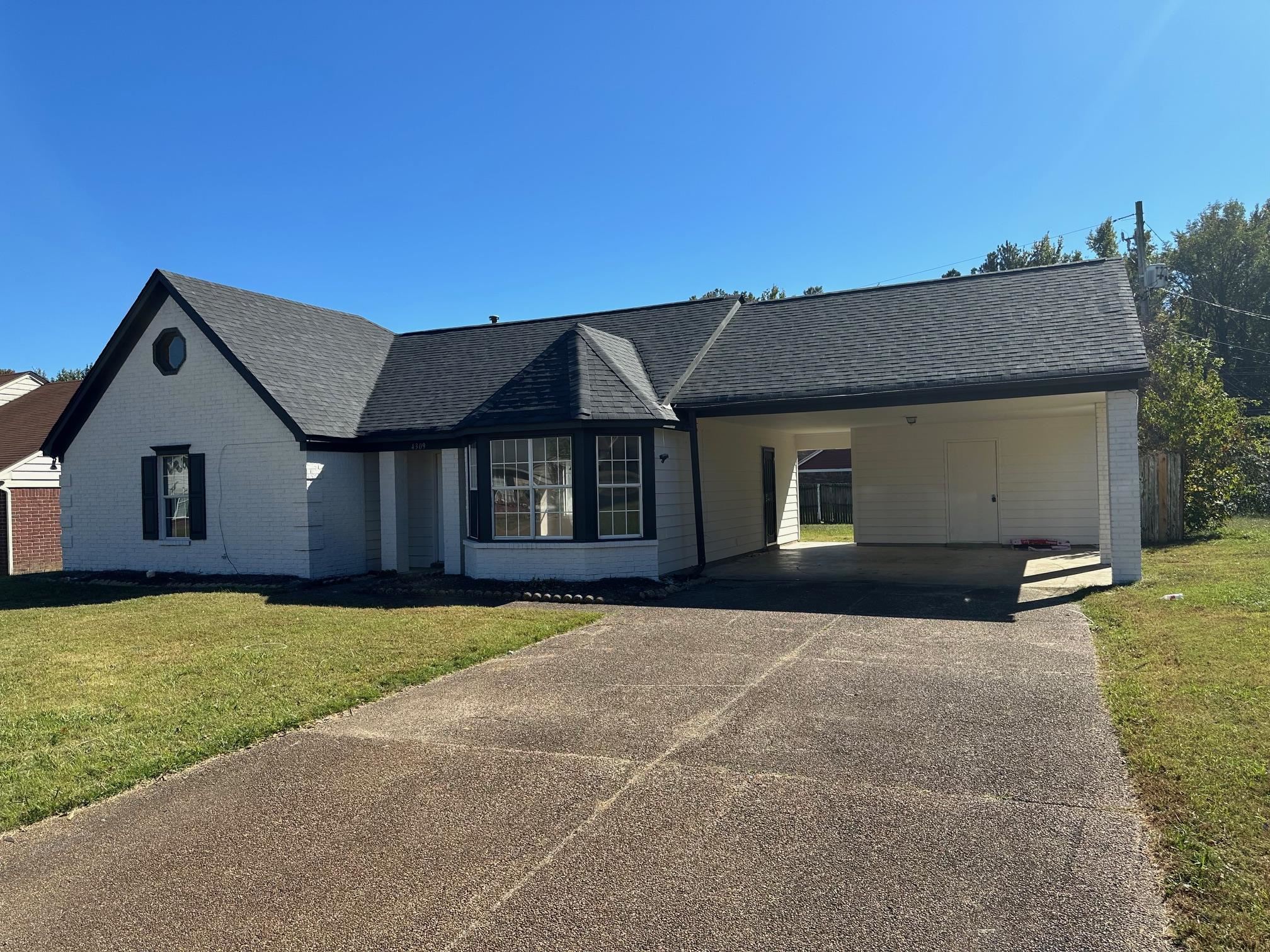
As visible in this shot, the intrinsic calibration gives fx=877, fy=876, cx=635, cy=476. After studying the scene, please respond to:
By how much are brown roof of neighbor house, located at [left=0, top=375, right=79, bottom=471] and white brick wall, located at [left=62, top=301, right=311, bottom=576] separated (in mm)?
4058

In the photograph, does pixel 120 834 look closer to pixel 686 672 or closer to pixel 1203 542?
pixel 686 672

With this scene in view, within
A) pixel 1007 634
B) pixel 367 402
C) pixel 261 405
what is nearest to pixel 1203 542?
pixel 1007 634

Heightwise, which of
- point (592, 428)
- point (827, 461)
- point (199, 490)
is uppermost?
point (592, 428)

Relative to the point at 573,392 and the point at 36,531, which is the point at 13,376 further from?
the point at 573,392

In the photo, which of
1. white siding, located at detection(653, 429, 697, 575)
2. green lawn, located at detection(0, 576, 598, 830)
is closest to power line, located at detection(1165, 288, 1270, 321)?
white siding, located at detection(653, 429, 697, 575)

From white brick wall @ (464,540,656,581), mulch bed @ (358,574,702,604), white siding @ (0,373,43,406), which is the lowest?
mulch bed @ (358,574,702,604)

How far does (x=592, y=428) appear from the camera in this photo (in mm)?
13641

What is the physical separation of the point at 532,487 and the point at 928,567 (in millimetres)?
7154

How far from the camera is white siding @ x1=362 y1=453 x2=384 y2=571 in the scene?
1694 cm

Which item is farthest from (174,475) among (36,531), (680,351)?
(680,351)

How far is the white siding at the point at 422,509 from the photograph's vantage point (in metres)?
17.1

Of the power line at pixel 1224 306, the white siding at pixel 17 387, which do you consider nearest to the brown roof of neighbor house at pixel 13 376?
the white siding at pixel 17 387

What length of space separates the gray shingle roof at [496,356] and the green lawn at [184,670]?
14.7ft

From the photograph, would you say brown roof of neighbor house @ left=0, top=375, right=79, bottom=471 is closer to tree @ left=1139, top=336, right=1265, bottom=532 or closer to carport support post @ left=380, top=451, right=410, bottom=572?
carport support post @ left=380, top=451, right=410, bottom=572
